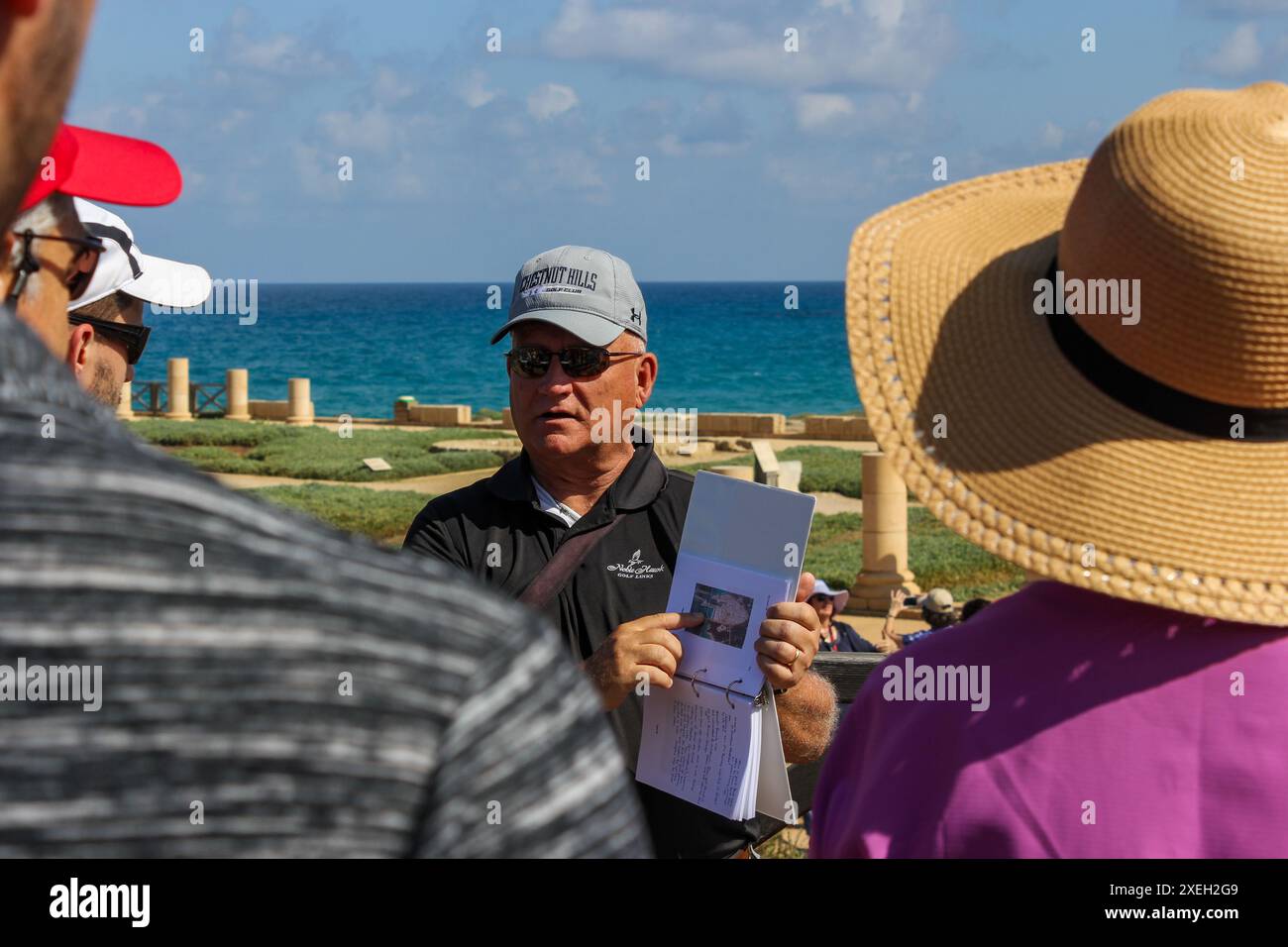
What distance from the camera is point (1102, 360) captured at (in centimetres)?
175

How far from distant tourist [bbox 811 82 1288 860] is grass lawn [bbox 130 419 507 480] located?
24300mm

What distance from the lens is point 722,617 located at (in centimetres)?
306

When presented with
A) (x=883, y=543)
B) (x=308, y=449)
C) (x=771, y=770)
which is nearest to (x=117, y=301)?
(x=771, y=770)

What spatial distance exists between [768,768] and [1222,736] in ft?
5.12

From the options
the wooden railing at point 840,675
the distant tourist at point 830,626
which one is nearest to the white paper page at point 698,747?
the wooden railing at point 840,675

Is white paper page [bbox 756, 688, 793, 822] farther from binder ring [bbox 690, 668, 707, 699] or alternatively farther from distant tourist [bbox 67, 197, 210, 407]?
distant tourist [bbox 67, 197, 210, 407]

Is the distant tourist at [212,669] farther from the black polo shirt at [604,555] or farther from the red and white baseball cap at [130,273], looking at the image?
the black polo shirt at [604,555]

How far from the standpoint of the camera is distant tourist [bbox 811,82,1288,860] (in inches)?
63.7

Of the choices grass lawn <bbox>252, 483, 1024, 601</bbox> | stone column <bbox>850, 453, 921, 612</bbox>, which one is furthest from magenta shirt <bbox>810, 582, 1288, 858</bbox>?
stone column <bbox>850, 453, 921, 612</bbox>

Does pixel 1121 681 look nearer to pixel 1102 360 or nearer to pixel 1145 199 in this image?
pixel 1102 360

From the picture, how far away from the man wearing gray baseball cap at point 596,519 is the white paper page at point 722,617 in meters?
0.04

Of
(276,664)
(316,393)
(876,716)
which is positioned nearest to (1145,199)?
(876,716)

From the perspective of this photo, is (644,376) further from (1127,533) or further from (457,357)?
(457,357)

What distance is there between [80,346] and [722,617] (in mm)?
1710
